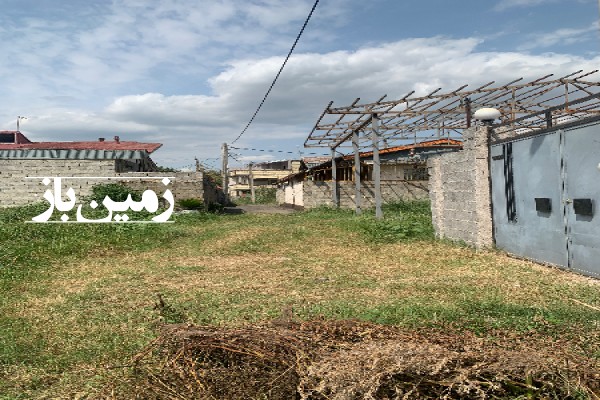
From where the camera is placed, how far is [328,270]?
8242 mm

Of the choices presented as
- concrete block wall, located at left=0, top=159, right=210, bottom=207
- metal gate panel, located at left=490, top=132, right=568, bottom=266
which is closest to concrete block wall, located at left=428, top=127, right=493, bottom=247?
metal gate panel, located at left=490, top=132, right=568, bottom=266

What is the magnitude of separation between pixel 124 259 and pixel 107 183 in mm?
10233

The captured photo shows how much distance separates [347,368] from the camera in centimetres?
277

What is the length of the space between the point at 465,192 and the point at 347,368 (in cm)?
826

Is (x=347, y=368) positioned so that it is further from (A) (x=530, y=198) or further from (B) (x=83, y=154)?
(B) (x=83, y=154)

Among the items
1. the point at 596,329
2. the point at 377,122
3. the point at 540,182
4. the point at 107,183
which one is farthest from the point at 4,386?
the point at 107,183

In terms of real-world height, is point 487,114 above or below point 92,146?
below

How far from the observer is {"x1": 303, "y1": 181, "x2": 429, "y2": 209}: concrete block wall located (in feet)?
71.7

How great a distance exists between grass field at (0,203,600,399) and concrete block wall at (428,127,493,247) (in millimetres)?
475

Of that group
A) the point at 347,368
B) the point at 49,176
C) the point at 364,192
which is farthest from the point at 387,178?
the point at 347,368

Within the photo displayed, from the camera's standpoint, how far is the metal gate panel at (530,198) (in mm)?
7562

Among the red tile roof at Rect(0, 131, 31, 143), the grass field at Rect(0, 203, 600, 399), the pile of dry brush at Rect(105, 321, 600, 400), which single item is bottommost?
the grass field at Rect(0, 203, 600, 399)

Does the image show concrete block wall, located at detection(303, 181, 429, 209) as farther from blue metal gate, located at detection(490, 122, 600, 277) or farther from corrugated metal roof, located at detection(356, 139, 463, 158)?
blue metal gate, located at detection(490, 122, 600, 277)

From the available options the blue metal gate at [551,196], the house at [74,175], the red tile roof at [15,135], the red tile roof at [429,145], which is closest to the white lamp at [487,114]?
the blue metal gate at [551,196]
